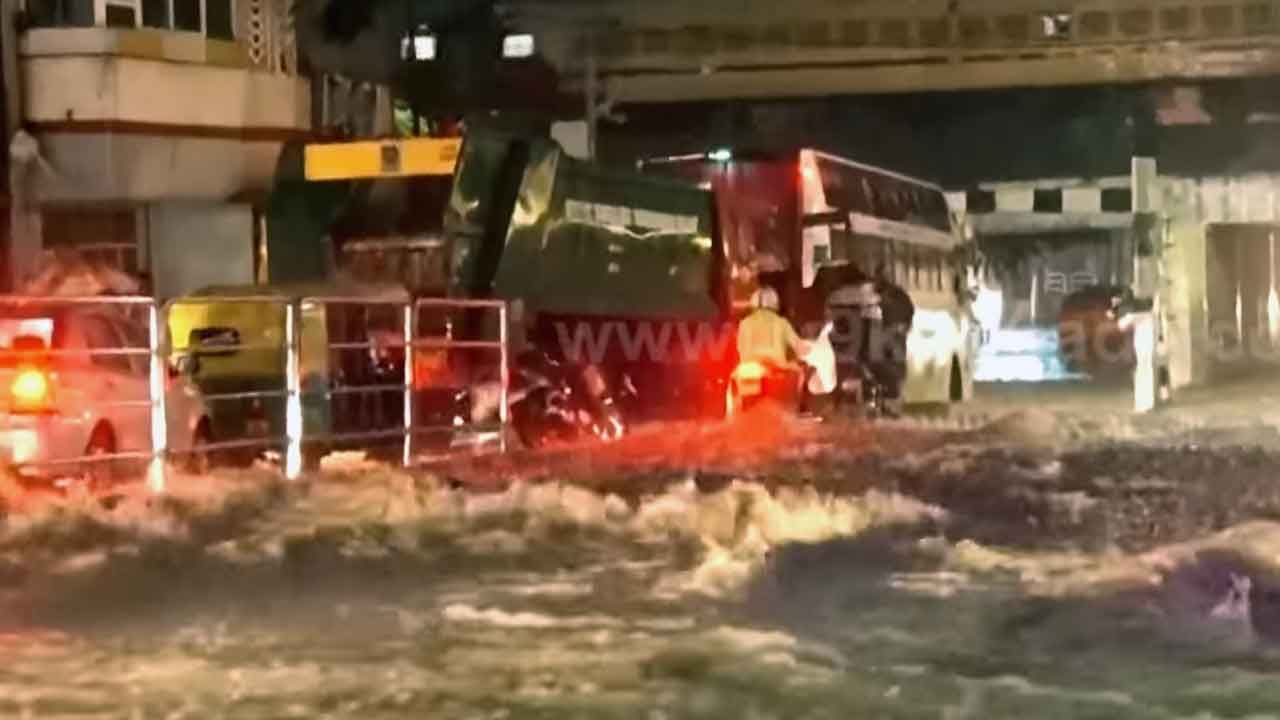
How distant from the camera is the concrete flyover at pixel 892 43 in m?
32.4

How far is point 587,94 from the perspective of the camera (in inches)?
1307

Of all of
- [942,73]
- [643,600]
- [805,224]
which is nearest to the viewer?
[643,600]

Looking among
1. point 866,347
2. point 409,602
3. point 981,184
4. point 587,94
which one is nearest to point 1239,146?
point 981,184

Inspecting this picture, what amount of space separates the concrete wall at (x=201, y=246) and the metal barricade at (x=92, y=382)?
11528 mm

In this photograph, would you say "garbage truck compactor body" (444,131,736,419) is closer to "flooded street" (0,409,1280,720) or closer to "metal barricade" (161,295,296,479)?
"metal barricade" (161,295,296,479)

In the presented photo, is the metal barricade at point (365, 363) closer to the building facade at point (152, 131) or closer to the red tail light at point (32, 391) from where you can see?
the red tail light at point (32, 391)

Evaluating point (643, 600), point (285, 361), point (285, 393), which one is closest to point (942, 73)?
point (285, 361)

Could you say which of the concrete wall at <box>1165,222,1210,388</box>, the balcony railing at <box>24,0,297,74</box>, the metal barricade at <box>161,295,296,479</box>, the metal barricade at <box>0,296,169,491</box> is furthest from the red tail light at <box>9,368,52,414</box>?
the concrete wall at <box>1165,222,1210,388</box>

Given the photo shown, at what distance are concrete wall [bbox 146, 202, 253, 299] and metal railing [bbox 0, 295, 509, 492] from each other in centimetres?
936

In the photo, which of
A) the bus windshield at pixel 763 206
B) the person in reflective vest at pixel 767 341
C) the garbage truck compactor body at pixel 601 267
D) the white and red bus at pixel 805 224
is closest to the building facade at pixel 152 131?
the white and red bus at pixel 805 224

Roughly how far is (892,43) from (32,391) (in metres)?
21.2

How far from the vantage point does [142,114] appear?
26797 mm

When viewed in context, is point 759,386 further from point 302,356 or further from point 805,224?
point 302,356

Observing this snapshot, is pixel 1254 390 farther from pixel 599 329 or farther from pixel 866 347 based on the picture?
pixel 599 329
